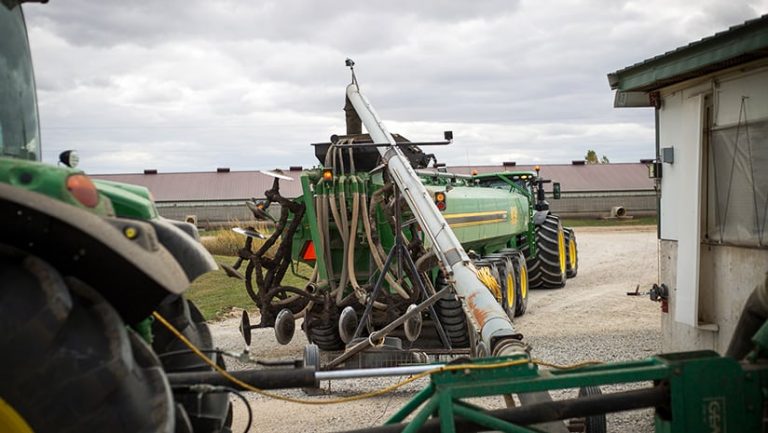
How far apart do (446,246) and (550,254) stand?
32.5 feet

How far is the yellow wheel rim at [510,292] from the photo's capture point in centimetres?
1225

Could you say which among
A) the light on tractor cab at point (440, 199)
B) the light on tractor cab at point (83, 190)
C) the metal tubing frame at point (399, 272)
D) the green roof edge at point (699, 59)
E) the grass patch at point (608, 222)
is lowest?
the grass patch at point (608, 222)

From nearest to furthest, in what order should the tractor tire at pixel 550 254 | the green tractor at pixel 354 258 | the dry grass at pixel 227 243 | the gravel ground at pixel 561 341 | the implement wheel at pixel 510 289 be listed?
the gravel ground at pixel 561 341 < the green tractor at pixel 354 258 < the implement wheel at pixel 510 289 < the tractor tire at pixel 550 254 < the dry grass at pixel 227 243

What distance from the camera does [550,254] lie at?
54.2 feet

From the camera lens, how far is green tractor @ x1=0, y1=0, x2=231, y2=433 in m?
2.77

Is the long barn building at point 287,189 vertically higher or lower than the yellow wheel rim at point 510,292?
higher

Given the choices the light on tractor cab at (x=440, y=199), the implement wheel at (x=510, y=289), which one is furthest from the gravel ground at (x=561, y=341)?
the light on tractor cab at (x=440, y=199)

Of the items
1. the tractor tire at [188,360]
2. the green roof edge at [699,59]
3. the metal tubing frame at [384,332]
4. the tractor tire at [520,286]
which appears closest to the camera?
the tractor tire at [188,360]

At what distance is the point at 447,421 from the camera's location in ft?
11.7

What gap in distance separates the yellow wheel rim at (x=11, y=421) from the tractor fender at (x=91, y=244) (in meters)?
0.53

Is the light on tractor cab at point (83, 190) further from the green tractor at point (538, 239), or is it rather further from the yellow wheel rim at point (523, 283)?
the green tractor at point (538, 239)

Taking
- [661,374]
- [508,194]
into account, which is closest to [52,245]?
[661,374]

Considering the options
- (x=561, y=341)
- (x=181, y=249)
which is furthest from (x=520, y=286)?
(x=181, y=249)

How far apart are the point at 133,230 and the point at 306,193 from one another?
6507 millimetres
